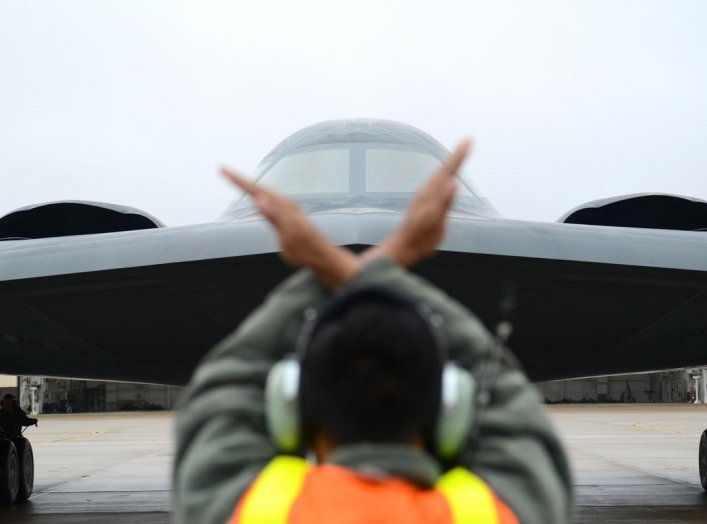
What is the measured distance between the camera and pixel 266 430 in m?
1.33

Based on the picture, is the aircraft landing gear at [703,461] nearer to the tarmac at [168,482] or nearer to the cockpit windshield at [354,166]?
the tarmac at [168,482]

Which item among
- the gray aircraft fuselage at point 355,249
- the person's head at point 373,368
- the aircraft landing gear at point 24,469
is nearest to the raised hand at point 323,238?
the person's head at point 373,368

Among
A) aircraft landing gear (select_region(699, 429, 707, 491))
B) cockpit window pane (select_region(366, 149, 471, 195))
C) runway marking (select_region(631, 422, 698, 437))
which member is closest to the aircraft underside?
cockpit window pane (select_region(366, 149, 471, 195))

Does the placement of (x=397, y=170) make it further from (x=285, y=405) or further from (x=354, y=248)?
(x=285, y=405)

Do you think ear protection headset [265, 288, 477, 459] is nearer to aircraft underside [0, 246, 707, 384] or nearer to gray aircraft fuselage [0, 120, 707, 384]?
aircraft underside [0, 246, 707, 384]

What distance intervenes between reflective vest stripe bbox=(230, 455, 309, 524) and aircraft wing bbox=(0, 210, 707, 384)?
315 cm

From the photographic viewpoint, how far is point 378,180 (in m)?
6.38

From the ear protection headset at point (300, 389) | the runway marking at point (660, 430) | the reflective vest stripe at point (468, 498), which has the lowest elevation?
the runway marking at point (660, 430)

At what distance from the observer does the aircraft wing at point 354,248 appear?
4.73 m

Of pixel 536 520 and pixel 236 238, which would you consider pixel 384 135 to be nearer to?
pixel 236 238

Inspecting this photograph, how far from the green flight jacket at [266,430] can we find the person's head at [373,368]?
88mm

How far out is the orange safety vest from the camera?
109 cm

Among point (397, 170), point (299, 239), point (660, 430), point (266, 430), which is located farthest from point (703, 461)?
point (660, 430)

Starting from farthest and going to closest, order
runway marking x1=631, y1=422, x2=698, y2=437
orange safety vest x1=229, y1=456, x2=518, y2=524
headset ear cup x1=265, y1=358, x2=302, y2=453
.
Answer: runway marking x1=631, y1=422, x2=698, y2=437 → headset ear cup x1=265, y1=358, x2=302, y2=453 → orange safety vest x1=229, y1=456, x2=518, y2=524
